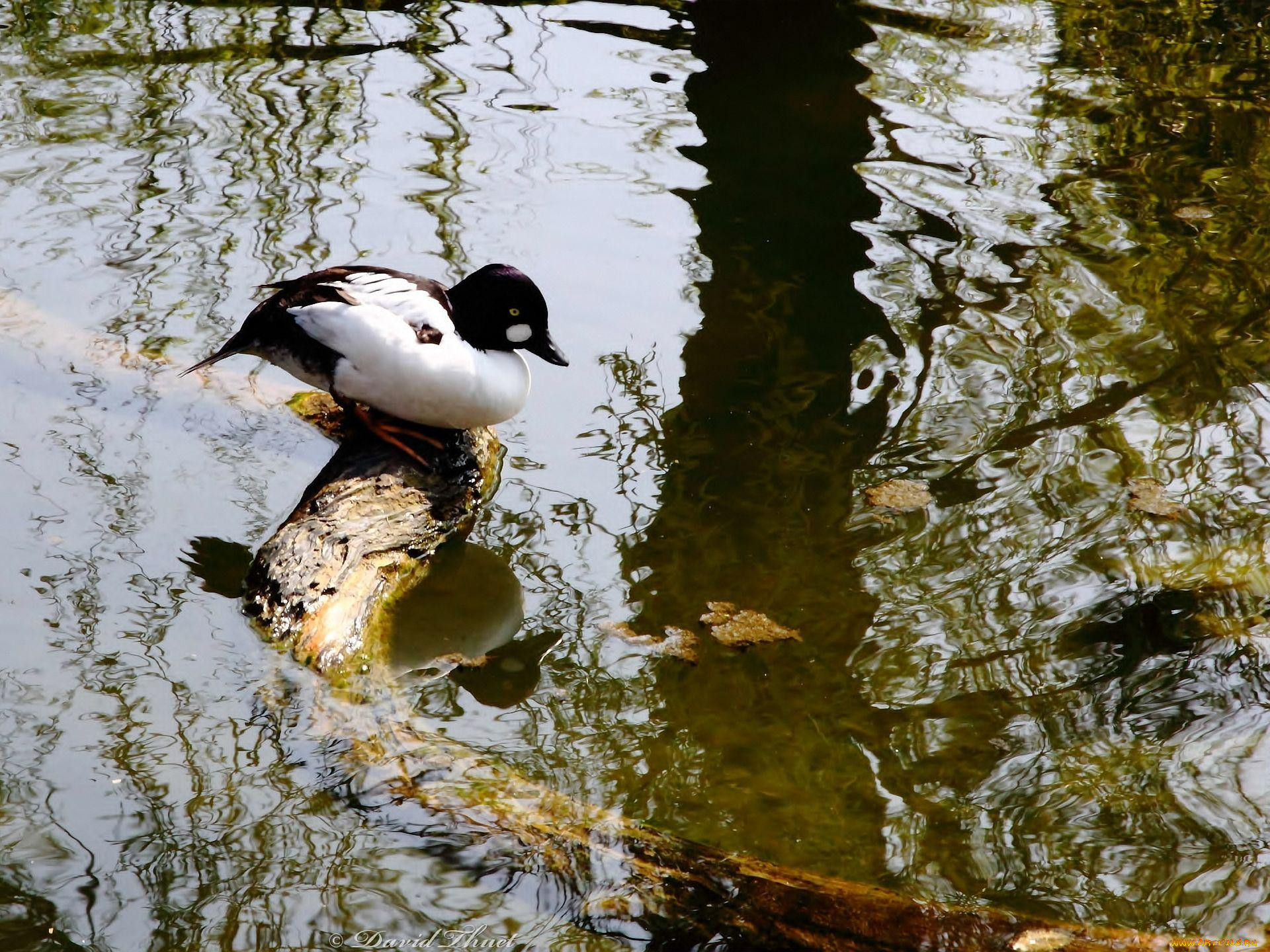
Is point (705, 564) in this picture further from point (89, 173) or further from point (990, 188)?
point (89, 173)

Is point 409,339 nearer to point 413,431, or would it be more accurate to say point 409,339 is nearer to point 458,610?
point 413,431

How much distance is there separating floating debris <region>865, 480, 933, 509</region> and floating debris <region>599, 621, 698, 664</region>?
1010 millimetres

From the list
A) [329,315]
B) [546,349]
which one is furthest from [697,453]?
[329,315]

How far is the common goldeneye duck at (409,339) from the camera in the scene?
4.22m

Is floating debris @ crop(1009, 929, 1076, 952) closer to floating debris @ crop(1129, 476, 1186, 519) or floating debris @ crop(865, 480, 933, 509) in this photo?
floating debris @ crop(865, 480, 933, 509)

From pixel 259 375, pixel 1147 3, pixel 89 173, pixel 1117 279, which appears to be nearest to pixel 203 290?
pixel 259 375

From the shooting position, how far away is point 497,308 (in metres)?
4.43

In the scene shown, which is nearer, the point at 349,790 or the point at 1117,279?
the point at 349,790

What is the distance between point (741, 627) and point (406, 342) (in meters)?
1.48

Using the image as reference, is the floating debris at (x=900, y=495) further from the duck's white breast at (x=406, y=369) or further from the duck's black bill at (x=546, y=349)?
the duck's white breast at (x=406, y=369)

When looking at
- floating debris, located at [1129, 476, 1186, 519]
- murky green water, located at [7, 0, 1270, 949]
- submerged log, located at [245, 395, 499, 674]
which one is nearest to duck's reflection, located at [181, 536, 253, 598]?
murky green water, located at [7, 0, 1270, 949]

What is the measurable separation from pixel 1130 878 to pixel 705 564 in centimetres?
169

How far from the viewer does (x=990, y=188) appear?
6680mm

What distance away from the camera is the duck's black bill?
456 centimetres
